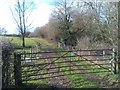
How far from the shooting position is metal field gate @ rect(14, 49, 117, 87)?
16.7 feet

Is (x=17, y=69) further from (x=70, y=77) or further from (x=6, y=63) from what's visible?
(x=70, y=77)

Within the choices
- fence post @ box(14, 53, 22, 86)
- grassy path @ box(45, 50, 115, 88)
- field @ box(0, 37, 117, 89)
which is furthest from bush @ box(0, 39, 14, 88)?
grassy path @ box(45, 50, 115, 88)

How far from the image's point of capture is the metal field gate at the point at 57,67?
16.7 feet

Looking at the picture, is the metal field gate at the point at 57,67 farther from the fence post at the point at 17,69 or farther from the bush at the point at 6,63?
the bush at the point at 6,63

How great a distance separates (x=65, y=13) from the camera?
28.4ft

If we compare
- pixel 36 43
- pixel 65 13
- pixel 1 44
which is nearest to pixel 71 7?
pixel 65 13

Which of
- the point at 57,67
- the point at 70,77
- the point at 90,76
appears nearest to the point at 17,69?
the point at 57,67

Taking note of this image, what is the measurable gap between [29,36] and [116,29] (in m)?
2.62

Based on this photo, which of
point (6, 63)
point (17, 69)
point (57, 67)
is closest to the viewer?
point (6, 63)

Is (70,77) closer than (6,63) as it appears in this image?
No

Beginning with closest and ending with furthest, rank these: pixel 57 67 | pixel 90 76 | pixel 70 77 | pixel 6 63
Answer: pixel 6 63, pixel 57 67, pixel 70 77, pixel 90 76

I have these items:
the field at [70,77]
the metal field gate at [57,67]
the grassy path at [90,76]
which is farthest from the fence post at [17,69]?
the grassy path at [90,76]

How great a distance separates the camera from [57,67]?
18.3 ft

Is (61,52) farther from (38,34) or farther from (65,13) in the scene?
(65,13)
